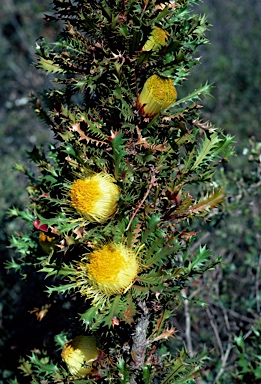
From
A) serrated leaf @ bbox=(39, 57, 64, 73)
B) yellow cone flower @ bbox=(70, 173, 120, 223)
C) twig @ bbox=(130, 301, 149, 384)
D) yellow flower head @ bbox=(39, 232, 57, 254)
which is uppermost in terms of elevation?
serrated leaf @ bbox=(39, 57, 64, 73)

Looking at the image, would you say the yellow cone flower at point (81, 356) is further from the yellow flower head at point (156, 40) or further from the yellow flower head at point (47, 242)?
the yellow flower head at point (156, 40)

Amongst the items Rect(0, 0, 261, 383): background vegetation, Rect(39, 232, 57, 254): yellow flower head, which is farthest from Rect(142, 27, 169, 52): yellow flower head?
Rect(39, 232, 57, 254): yellow flower head

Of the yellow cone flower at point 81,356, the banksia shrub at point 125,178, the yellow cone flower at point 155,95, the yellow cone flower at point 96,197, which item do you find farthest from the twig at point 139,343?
the yellow cone flower at point 155,95

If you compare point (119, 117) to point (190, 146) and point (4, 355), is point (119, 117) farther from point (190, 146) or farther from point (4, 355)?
point (4, 355)

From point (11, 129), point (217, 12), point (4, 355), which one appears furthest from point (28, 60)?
point (4, 355)

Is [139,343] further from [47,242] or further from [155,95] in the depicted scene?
[155,95]

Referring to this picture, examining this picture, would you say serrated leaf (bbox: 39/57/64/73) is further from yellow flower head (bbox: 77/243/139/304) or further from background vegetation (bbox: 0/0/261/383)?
yellow flower head (bbox: 77/243/139/304)
